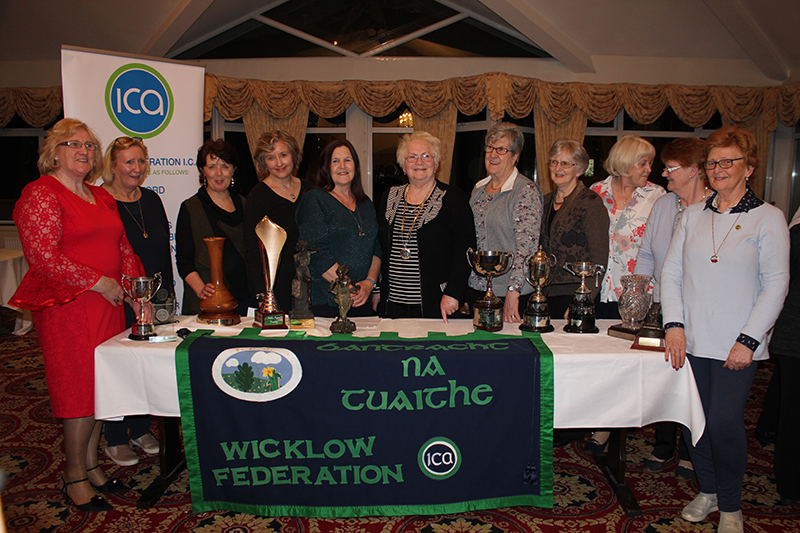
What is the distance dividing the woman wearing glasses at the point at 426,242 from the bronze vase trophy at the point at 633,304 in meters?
0.74

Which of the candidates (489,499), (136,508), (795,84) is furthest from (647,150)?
(795,84)

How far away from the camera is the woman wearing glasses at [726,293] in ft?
5.99

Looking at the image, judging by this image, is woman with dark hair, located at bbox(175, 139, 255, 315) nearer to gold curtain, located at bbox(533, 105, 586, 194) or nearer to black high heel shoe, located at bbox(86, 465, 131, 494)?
black high heel shoe, located at bbox(86, 465, 131, 494)

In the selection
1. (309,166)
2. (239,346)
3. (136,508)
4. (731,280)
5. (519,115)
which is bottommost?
(136,508)

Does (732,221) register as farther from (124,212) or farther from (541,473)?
Result: (124,212)

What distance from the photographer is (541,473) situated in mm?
2053

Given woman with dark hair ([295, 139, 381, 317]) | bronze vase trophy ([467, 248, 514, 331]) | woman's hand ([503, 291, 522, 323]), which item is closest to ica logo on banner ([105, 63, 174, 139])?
woman with dark hair ([295, 139, 381, 317])

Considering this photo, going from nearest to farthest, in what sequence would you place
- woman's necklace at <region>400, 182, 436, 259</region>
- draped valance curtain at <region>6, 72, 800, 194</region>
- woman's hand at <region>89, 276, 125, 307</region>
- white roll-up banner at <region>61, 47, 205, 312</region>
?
woman's hand at <region>89, 276, 125, 307</region>
woman's necklace at <region>400, 182, 436, 259</region>
white roll-up banner at <region>61, 47, 205, 312</region>
draped valance curtain at <region>6, 72, 800, 194</region>

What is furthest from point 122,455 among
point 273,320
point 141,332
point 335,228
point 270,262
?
point 335,228

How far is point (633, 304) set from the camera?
2141mm

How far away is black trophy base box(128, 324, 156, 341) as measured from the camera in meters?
2.12

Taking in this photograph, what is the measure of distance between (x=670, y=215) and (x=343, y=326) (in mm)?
1604

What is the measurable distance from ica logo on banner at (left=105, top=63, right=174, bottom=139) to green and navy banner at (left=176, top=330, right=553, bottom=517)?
6.79 feet

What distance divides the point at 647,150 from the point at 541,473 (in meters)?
1.67
